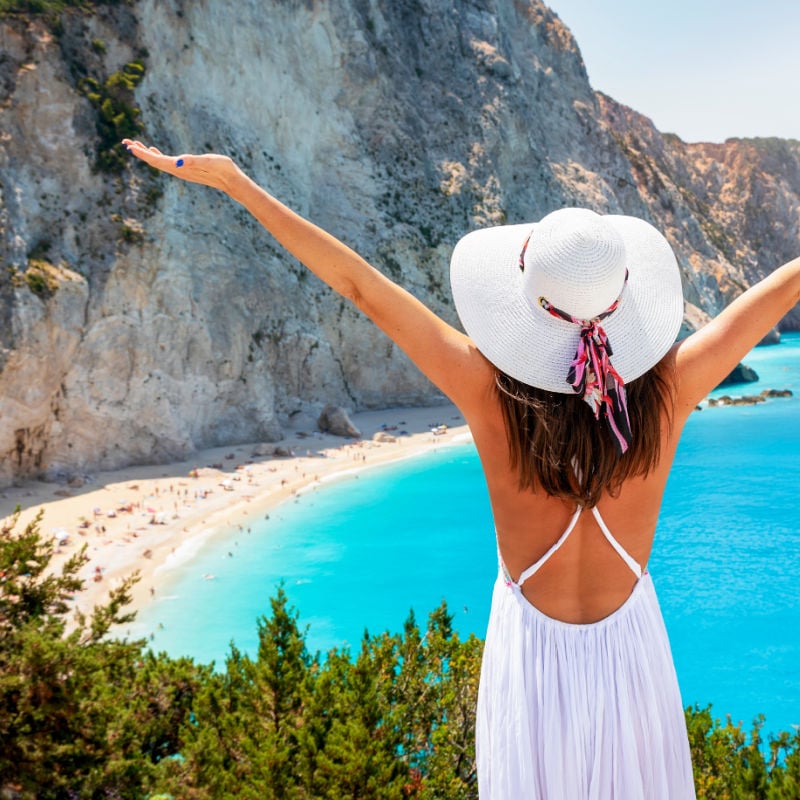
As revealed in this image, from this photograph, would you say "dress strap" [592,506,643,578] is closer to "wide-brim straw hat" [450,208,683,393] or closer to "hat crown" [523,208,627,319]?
"wide-brim straw hat" [450,208,683,393]

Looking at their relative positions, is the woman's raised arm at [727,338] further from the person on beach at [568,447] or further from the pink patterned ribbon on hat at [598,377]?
the pink patterned ribbon on hat at [598,377]

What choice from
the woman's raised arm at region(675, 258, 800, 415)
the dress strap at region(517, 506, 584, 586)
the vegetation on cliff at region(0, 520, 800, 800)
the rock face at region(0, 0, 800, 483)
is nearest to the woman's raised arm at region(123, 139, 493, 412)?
the dress strap at region(517, 506, 584, 586)

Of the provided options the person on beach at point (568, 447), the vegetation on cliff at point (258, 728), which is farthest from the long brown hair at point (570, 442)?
the vegetation on cliff at point (258, 728)

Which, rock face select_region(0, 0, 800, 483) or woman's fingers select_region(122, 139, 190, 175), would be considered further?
rock face select_region(0, 0, 800, 483)

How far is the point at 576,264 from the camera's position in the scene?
5.22 ft

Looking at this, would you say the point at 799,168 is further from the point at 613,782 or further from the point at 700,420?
the point at 613,782

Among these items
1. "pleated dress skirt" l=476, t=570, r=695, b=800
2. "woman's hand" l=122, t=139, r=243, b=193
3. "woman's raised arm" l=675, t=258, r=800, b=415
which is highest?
"woman's hand" l=122, t=139, r=243, b=193

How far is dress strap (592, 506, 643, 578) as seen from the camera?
5.89ft

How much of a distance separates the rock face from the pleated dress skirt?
2082cm

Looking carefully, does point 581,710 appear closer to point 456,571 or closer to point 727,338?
point 727,338

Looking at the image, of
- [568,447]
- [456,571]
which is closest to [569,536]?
[568,447]

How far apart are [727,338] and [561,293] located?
20.6 inches

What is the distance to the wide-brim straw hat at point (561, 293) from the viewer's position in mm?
1610

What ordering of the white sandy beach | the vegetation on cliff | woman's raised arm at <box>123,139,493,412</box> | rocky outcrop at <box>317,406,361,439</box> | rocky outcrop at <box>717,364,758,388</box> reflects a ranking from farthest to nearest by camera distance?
rocky outcrop at <box>717,364,758,388</box>
rocky outcrop at <box>317,406,361,439</box>
the white sandy beach
the vegetation on cliff
woman's raised arm at <box>123,139,493,412</box>
